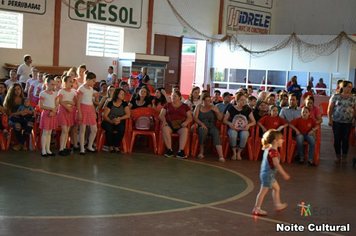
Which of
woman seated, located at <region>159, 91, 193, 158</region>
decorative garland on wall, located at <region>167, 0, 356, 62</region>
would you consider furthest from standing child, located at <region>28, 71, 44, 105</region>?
decorative garland on wall, located at <region>167, 0, 356, 62</region>

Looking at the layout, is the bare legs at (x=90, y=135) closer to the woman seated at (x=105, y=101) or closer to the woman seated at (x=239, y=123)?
the woman seated at (x=105, y=101)

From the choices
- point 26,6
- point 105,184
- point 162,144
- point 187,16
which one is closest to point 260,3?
point 187,16

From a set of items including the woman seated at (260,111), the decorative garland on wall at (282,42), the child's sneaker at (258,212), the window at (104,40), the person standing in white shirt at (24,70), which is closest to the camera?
the child's sneaker at (258,212)

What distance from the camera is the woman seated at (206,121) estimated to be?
8938mm

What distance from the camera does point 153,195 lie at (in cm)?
595

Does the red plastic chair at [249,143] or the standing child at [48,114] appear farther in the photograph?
the red plastic chair at [249,143]

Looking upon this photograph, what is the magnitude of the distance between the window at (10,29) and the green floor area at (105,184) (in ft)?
29.1

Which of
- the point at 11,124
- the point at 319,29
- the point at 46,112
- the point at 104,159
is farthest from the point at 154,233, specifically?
the point at 319,29

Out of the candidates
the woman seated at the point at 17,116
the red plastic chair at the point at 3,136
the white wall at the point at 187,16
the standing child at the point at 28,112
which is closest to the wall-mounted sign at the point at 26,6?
the white wall at the point at 187,16

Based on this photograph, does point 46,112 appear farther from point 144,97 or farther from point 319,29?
point 319,29

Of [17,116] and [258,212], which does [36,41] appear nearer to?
[17,116]

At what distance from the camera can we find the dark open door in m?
21.5

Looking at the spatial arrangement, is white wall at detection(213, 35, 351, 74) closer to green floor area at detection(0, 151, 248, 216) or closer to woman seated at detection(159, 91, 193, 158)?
woman seated at detection(159, 91, 193, 158)

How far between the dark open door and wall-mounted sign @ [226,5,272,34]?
3469 mm
